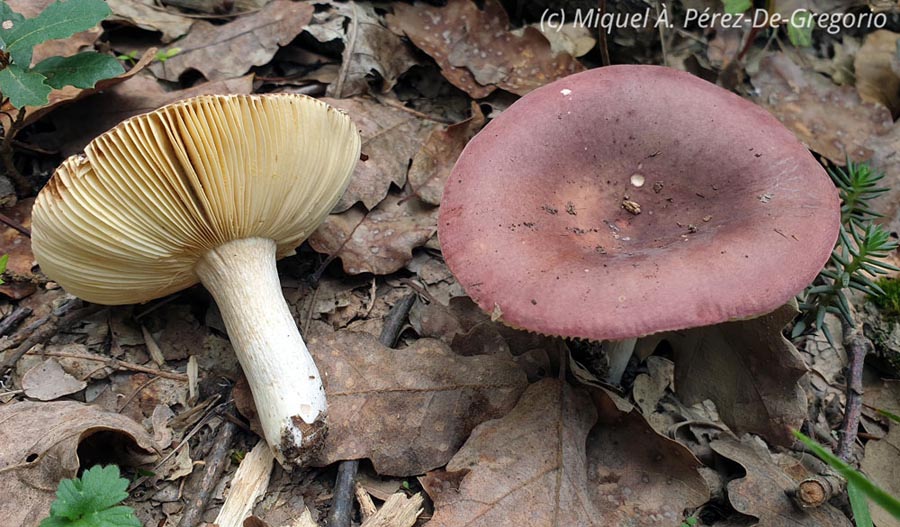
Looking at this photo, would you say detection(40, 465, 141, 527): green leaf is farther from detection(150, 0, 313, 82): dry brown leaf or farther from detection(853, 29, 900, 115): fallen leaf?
detection(853, 29, 900, 115): fallen leaf

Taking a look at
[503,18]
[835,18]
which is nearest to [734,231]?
[503,18]

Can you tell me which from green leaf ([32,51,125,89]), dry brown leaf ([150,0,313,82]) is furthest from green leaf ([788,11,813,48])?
green leaf ([32,51,125,89])

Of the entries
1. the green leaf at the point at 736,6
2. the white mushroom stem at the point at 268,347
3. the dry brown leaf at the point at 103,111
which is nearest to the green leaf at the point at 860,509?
the white mushroom stem at the point at 268,347

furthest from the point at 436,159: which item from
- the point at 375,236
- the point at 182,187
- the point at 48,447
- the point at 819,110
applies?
the point at 819,110

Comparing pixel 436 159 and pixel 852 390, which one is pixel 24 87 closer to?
pixel 436 159

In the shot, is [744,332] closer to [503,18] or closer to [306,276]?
[306,276]

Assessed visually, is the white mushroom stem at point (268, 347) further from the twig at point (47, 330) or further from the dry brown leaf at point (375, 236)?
the twig at point (47, 330)
